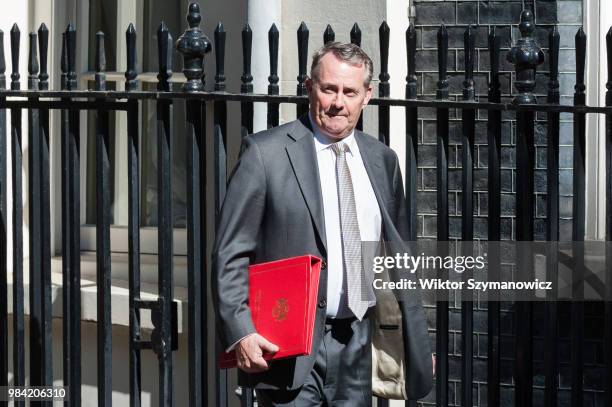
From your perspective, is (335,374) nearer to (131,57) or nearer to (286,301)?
(286,301)

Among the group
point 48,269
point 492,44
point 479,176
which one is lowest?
point 48,269

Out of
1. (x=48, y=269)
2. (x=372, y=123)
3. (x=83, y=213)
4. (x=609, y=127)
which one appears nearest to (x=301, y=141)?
(x=609, y=127)

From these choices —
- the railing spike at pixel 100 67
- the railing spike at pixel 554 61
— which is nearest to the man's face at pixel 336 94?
the railing spike at pixel 554 61

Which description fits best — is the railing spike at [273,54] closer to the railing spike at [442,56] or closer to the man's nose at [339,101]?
the railing spike at [442,56]

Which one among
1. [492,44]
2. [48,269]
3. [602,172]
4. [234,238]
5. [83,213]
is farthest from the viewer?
[83,213]

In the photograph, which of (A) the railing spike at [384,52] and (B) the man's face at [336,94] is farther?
(A) the railing spike at [384,52]

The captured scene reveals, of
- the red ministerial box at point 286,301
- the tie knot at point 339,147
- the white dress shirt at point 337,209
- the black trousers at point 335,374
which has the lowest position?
the black trousers at point 335,374

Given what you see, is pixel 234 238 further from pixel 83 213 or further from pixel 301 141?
pixel 83 213

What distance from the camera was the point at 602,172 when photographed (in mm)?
6039

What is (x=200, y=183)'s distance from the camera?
4.90 metres

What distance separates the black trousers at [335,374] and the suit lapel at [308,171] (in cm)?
30

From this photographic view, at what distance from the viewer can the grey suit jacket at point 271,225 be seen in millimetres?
3895

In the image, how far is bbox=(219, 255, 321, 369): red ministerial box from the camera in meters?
3.82

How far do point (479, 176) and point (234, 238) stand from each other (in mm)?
2511
